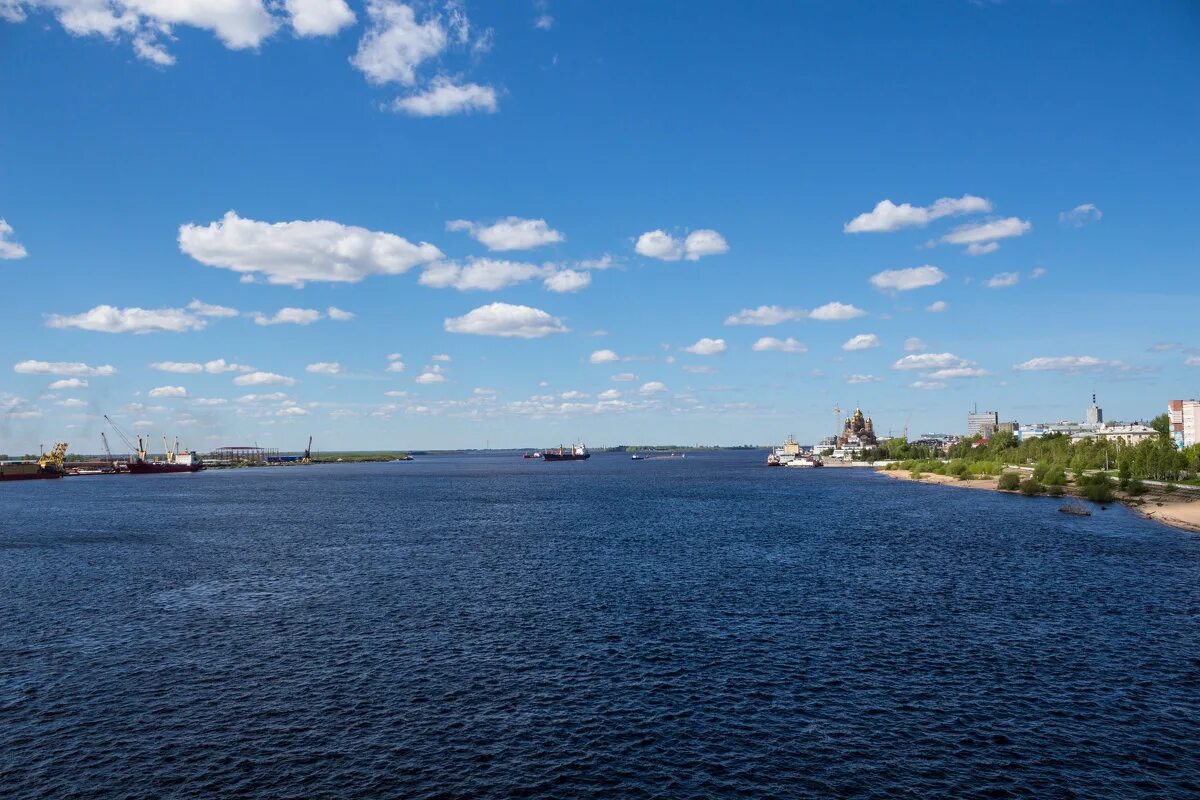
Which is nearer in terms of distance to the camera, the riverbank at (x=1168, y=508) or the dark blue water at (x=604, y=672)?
the dark blue water at (x=604, y=672)

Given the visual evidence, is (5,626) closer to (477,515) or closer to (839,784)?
Answer: (839,784)

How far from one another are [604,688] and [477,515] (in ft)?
362

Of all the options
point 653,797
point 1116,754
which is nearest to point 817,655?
point 1116,754

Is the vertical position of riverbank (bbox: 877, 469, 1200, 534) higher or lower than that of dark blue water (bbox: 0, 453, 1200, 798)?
higher

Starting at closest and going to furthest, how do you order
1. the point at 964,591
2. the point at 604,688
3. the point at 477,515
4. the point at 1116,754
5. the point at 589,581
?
1. the point at 1116,754
2. the point at 604,688
3. the point at 964,591
4. the point at 589,581
5. the point at 477,515

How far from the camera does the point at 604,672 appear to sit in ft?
168

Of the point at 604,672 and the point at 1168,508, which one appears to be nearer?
the point at 604,672

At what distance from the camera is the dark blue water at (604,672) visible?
36.8m

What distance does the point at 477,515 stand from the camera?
155125 millimetres

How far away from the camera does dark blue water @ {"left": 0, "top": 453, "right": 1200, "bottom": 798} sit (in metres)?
36.8

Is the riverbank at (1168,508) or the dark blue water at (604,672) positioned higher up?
the riverbank at (1168,508)

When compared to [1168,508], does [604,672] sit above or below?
below

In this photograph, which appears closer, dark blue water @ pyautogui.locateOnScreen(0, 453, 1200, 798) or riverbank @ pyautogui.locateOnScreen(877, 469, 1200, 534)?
dark blue water @ pyautogui.locateOnScreen(0, 453, 1200, 798)

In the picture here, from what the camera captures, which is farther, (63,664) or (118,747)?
(63,664)
